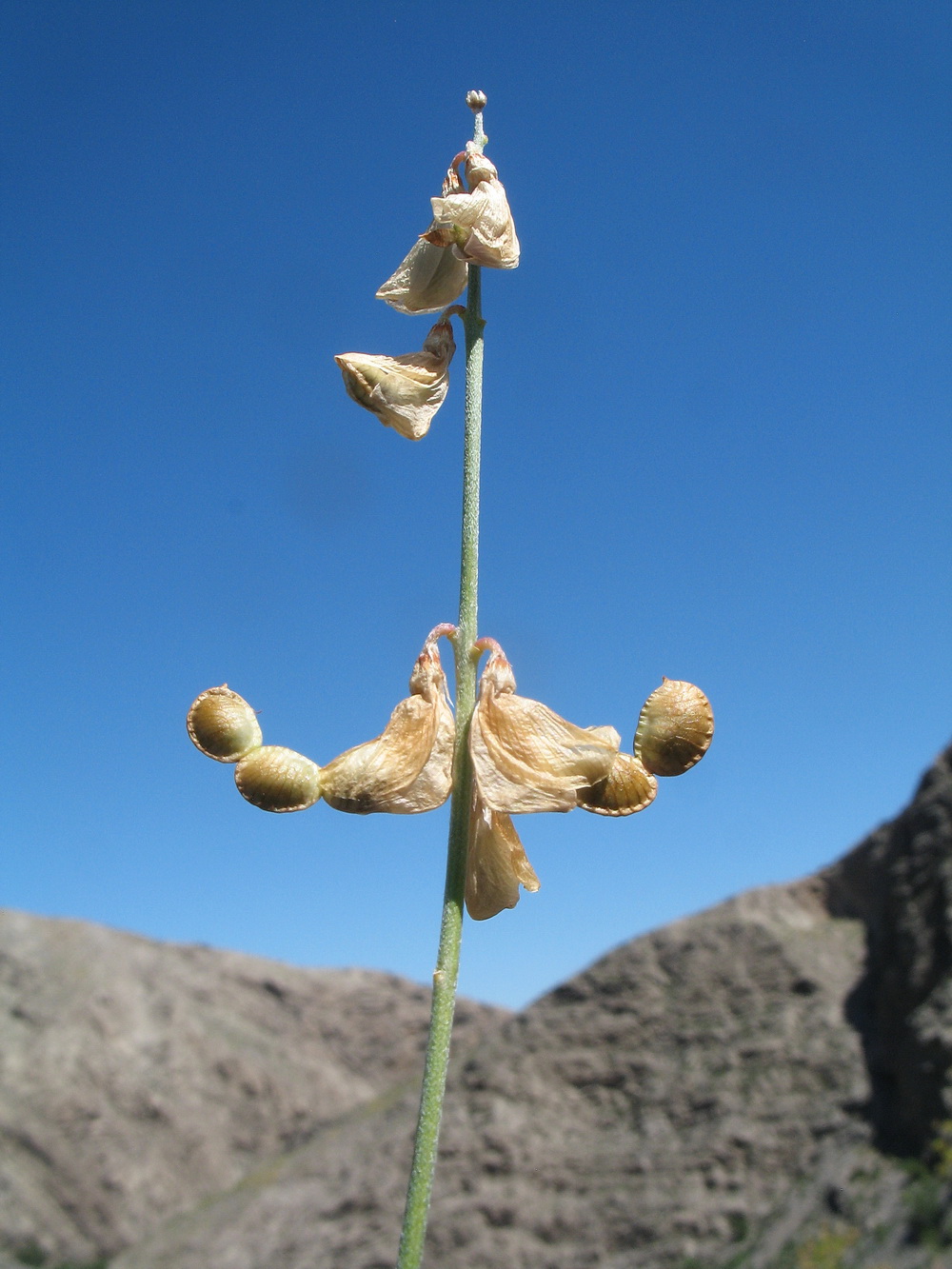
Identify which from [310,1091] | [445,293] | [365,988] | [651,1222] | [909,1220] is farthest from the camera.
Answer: [365,988]

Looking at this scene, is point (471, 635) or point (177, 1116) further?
point (177, 1116)

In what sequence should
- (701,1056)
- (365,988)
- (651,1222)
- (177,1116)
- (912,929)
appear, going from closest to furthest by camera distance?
(651,1222) < (912,929) < (701,1056) < (177,1116) < (365,988)

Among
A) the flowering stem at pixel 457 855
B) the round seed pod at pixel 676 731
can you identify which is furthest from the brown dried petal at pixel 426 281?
the round seed pod at pixel 676 731

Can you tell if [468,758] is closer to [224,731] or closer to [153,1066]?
[224,731]

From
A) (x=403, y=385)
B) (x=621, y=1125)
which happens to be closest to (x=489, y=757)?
(x=403, y=385)

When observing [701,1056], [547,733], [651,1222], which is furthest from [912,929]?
[547,733]

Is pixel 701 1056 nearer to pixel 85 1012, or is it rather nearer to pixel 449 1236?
pixel 449 1236
